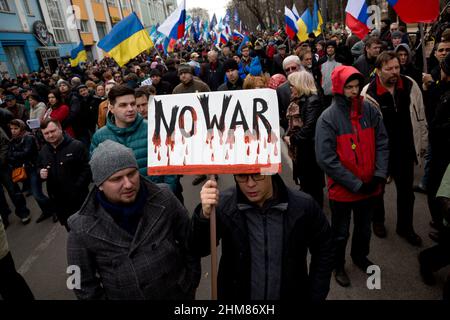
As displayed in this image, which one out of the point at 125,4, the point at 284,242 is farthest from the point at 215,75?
the point at 125,4

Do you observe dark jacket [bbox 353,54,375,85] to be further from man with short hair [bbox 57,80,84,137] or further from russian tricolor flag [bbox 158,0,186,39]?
man with short hair [bbox 57,80,84,137]

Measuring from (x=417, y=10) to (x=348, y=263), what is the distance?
3.04 metres

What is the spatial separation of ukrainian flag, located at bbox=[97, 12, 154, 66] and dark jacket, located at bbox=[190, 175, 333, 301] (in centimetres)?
553

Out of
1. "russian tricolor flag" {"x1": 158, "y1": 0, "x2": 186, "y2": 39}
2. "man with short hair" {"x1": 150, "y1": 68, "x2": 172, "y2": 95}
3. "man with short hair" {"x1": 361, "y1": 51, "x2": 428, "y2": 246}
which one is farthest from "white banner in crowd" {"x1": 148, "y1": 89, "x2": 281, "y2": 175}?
"russian tricolor flag" {"x1": 158, "y1": 0, "x2": 186, "y2": 39}

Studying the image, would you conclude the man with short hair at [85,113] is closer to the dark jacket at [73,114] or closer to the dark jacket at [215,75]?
the dark jacket at [73,114]

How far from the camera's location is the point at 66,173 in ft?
11.3

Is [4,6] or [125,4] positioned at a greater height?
[125,4]

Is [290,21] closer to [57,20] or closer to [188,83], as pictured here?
[188,83]

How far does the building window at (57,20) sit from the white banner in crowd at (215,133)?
A: 30158 mm

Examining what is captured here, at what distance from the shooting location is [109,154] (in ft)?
5.79

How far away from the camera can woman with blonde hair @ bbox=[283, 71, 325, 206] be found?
3.36m

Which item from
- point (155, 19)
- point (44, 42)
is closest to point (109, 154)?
point (44, 42)

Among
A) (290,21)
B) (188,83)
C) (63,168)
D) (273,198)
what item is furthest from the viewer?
(290,21)

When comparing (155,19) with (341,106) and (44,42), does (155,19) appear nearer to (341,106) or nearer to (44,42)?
(44,42)
